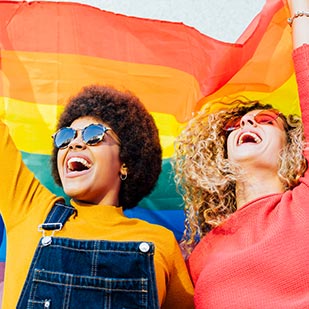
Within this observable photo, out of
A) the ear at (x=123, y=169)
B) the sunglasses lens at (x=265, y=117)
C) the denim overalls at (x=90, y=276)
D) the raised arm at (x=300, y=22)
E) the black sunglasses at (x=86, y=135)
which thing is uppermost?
the raised arm at (x=300, y=22)

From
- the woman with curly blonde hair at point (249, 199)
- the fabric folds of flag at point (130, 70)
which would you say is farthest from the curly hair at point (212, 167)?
the fabric folds of flag at point (130, 70)

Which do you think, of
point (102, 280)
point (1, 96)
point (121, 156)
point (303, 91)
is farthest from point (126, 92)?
point (102, 280)

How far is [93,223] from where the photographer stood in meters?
1.70

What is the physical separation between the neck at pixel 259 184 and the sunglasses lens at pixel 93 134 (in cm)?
45

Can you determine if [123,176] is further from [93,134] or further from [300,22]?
[300,22]

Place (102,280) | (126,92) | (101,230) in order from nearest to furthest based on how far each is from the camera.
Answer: (102,280), (101,230), (126,92)

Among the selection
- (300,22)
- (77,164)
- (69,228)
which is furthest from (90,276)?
(300,22)

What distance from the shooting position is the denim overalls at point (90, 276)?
148 centimetres

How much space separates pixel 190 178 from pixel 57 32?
0.83 m

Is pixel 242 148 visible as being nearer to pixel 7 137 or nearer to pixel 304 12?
pixel 304 12

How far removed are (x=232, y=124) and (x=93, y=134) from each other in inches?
18.8

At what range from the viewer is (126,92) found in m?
2.11

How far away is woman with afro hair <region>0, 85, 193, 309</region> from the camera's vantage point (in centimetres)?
151

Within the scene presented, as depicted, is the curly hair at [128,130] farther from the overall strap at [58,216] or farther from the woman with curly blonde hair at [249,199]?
the overall strap at [58,216]
